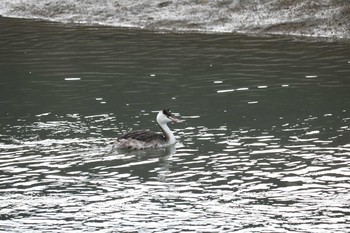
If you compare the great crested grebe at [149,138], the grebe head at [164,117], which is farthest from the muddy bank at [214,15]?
the great crested grebe at [149,138]

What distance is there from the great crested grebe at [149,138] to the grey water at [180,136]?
0.76 ft

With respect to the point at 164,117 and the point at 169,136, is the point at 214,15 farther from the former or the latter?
the point at 169,136

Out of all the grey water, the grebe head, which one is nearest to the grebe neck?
the grey water

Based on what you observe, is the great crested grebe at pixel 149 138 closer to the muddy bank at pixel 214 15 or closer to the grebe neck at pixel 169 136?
the grebe neck at pixel 169 136

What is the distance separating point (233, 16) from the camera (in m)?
51.7

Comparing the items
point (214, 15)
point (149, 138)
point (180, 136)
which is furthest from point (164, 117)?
point (214, 15)

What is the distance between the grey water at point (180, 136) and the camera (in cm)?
2044

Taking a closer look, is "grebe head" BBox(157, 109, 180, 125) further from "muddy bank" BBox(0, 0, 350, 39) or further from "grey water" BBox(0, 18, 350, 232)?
"muddy bank" BBox(0, 0, 350, 39)

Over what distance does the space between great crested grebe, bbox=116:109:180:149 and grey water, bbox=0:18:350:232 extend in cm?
23

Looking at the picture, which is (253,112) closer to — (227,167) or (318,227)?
(227,167)

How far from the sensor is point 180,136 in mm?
28219

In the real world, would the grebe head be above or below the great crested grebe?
A: above

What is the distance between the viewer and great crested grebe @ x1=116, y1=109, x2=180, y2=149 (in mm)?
26344

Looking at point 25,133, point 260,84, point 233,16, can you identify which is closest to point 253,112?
point 260,84
